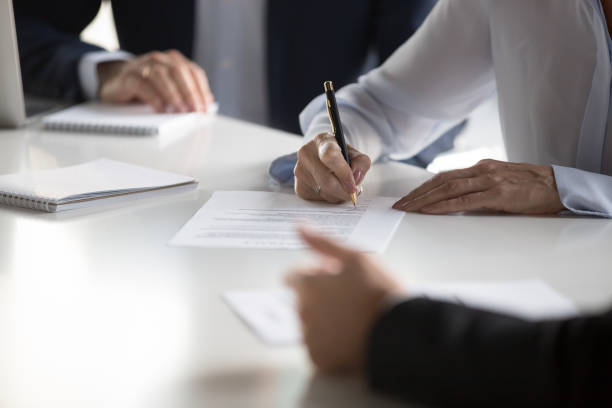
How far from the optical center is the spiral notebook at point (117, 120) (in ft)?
5.44

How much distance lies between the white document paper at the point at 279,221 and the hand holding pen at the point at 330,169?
0.06 ft

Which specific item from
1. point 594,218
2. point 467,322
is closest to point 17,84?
point 594,218

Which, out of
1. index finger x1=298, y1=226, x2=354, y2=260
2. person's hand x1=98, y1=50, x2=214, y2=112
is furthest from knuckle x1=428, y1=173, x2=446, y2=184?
person's hand x1=98, y1=50, x2=214, y2=112

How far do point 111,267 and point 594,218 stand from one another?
66cm

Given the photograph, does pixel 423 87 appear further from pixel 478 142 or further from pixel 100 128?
pixel 478 142

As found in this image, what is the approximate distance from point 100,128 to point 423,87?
0.73 m

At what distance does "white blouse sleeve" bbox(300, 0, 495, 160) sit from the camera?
1455mm

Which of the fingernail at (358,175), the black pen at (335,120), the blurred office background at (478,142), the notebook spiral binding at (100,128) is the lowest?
the blurred office background at (478,142)

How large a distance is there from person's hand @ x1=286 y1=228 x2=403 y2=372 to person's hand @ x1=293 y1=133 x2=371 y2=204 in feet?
1.55

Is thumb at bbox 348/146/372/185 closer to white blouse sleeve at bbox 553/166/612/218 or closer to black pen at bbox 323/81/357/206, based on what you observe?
black pen at bbox 323/81/357/206

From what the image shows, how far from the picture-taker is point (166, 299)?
755 millimetres

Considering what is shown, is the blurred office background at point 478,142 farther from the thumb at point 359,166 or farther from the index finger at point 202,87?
the thumb at point 359,166

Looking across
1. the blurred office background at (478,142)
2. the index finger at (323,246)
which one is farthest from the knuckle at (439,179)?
the blurred office background at (478,142)

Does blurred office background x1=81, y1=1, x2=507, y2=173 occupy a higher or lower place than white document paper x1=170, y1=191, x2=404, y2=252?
lower
